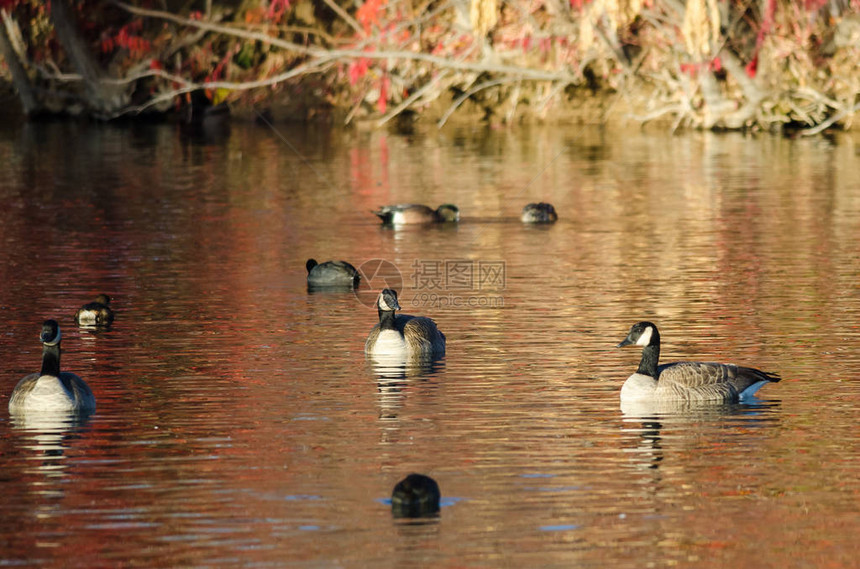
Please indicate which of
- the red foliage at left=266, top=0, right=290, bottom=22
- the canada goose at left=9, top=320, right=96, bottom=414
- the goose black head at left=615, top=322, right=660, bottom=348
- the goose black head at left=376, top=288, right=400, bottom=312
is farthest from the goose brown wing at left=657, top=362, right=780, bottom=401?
the red foliage at left=266, top=0, right=290, bottom=22

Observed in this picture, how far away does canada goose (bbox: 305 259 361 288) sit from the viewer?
65.0 feet

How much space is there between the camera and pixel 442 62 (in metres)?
40.2

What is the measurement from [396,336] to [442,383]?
1193 mm

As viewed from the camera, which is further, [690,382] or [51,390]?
[690,382]

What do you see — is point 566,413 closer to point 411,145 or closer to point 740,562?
point 740,562

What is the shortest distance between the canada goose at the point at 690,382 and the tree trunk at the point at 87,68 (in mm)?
40012

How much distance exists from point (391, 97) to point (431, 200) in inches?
902

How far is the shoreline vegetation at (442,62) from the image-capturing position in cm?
4188

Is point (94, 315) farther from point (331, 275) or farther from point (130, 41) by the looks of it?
point (130, 41)

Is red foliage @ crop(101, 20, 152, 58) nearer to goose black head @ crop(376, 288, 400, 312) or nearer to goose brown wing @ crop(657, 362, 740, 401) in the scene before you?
goose black head @ crop(376, 288, 400, 312)

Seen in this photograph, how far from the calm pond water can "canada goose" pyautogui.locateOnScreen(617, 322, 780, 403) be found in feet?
0.52

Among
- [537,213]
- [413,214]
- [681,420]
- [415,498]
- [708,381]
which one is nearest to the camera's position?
[415,498]

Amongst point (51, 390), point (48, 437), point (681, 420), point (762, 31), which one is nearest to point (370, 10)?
point (762, 31)

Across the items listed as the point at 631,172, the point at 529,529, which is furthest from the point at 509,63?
the point at 529,529
